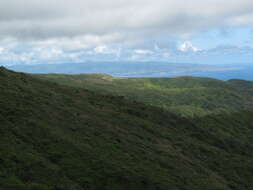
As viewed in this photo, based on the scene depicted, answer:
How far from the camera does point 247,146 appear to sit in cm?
7362

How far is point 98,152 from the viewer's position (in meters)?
36.2

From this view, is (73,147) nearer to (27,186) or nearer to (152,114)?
(27,186)

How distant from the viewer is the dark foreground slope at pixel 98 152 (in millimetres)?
27797

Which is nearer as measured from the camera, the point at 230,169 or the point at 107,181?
the point at 107,181

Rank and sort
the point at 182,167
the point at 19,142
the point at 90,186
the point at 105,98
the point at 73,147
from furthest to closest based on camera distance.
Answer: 1. the point at 105,98
2. the point at 182,167
3. the point at 73,147
4. the point at 19,142
5. the point at 90,186

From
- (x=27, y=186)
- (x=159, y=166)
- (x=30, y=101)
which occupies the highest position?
(x=30, y=101)

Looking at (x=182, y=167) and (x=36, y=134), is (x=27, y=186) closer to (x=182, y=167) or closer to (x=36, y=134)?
(x=36, y=134)

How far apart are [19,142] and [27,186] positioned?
34.4 ft

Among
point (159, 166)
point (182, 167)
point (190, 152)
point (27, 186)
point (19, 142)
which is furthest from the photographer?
point (190, 152)

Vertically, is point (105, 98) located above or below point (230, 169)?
above

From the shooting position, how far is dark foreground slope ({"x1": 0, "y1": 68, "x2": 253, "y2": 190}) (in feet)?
91.2

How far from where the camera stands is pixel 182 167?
4022cm

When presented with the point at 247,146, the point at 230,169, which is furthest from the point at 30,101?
the point at 247,146

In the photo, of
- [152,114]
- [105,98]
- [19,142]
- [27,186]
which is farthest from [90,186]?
[105,98]
